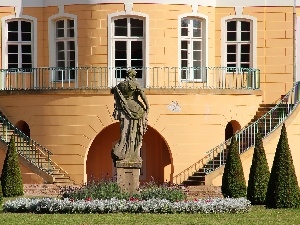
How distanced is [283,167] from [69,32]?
12.1 meters

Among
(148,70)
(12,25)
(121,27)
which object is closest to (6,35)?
(12,25)

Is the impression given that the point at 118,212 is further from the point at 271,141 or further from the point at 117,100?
the point at 271,141

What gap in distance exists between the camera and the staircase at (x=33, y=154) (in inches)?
1754

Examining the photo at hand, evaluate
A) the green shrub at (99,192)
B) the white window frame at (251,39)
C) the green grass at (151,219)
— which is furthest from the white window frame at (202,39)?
the green grass at (151,219)

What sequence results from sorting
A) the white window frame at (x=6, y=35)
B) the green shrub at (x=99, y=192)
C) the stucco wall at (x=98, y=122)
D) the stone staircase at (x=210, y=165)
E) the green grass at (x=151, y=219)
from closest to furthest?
1. the green grass at (x=151, y=219)
2. the green shrub at (x=99, y=192)
3. the stone staircase at (x=210, y=165)
4. the stucco wall at (x=98, y=122)
5. the white window frame at (x=6, y=35)

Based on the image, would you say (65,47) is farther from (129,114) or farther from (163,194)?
(163,194)

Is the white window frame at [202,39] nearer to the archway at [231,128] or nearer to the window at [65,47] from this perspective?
the archway at [231,128]

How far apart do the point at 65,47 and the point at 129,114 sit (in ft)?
34.3

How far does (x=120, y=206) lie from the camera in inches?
1346

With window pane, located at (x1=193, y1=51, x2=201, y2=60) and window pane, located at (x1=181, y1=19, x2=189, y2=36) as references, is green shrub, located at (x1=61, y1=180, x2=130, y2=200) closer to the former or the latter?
window pane, located at (x1=181, y1=19, x2=189, y2=36)

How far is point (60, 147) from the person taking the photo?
148 feet

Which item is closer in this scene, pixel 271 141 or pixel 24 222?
pixel 24 222

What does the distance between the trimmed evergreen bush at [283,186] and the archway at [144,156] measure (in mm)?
9669

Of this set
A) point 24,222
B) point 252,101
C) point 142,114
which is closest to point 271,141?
point 252,101
